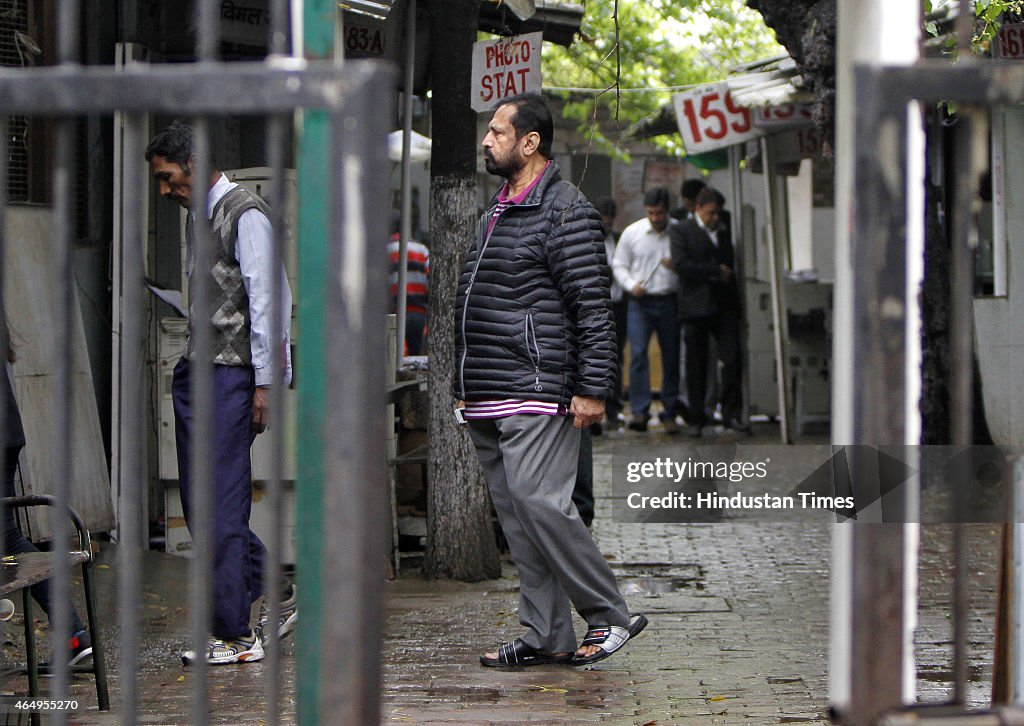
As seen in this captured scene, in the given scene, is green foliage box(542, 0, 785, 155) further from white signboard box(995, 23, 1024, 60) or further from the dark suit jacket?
white signboard box(995, 23, 1024, 60)

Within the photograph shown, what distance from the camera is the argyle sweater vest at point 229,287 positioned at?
5.07m

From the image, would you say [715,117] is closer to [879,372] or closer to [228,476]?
[228,476]

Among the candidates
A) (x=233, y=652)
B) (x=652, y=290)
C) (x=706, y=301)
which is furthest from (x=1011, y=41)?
(x=233, y=652)

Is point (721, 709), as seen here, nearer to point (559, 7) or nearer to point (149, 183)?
point (149, 183)

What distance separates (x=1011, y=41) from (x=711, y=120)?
3289mm

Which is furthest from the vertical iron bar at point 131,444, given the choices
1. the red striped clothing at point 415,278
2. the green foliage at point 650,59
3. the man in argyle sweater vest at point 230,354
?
the green foliage at point 650,59

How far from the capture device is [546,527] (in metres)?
4.97

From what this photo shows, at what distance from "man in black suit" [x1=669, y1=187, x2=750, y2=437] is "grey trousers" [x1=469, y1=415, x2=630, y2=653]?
24.3ft

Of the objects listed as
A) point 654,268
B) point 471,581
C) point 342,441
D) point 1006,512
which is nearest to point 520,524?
point 471,581

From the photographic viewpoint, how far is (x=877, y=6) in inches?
93.5

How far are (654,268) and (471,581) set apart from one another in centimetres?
642

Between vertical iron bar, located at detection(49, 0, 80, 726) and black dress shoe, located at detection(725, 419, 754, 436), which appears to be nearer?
vertical iron bar, located at detection(49, 0, 80, 726)

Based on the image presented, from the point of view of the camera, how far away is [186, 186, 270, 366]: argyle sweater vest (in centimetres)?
507

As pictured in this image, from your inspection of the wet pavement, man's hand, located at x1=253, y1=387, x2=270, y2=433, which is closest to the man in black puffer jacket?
the wet pavement
